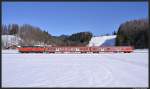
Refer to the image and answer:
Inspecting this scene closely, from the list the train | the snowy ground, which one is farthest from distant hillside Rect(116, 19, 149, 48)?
the train

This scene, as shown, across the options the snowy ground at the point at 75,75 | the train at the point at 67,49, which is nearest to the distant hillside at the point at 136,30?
the snowy ground at the point at 75,75

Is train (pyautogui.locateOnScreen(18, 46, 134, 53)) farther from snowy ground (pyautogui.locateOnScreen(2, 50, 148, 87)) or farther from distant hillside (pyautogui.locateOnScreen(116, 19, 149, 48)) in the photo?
snowy ground (pyautogui.locateOnScreen(2, 50, 148, 87))

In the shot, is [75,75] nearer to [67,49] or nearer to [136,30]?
[136,30]

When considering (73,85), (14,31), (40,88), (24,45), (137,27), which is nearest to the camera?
(40,88)

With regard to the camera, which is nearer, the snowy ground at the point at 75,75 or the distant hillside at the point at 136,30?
the snowy ground at the point at 75,75

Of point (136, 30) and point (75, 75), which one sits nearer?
point (75, 75)

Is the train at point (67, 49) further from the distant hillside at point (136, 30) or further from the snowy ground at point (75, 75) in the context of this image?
the snowy ground at point (75, 75)

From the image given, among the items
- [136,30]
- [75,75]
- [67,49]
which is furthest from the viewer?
[67,49]

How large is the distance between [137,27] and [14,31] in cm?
1046

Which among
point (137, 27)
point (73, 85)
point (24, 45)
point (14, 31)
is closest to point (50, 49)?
point (24, 45)

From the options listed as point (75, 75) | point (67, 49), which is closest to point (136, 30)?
point (75, 75)

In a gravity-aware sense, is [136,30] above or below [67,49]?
above

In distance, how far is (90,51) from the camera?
40.5 metres

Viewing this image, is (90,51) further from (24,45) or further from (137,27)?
(137,27)
